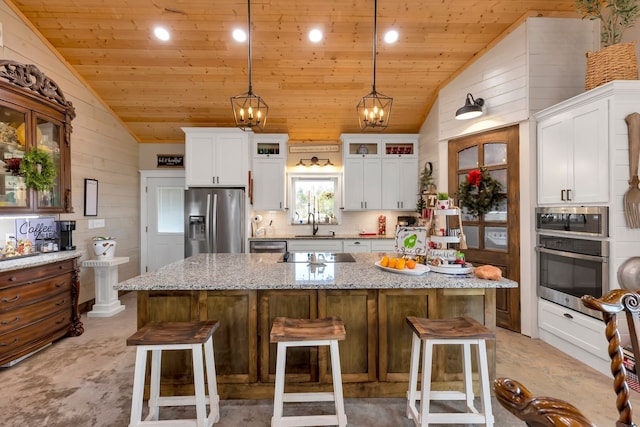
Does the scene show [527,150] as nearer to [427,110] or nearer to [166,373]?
[427,110]

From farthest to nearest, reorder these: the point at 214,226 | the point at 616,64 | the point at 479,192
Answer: the point at 214,226 → the point at 479,192 → the point at 616,64

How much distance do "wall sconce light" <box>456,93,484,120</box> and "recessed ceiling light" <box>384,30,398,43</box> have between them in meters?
1.10

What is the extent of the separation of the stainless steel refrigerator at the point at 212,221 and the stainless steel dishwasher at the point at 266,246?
0.80ft

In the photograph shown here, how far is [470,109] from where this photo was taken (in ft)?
11.8

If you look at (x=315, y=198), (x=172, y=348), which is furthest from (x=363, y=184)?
(x=172, y=348)

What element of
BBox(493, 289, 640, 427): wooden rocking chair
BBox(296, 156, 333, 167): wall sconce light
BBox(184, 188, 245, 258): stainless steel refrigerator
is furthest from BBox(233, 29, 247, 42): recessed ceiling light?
BBox(493, 289, 640, 427): wooden rocking chair

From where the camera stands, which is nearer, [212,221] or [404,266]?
[404,266]

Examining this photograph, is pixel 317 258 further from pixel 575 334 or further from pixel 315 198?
pixel 315 198

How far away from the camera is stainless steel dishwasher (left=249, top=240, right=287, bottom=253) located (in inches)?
196

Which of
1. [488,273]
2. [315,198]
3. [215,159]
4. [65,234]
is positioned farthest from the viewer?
[315,198]

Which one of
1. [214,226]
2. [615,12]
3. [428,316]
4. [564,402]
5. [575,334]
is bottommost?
[575,334]

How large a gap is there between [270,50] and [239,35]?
1.35 feet

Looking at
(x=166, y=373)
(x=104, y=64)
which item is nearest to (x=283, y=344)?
(x=166, y=373)

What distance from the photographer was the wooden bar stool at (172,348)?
1.76 m
